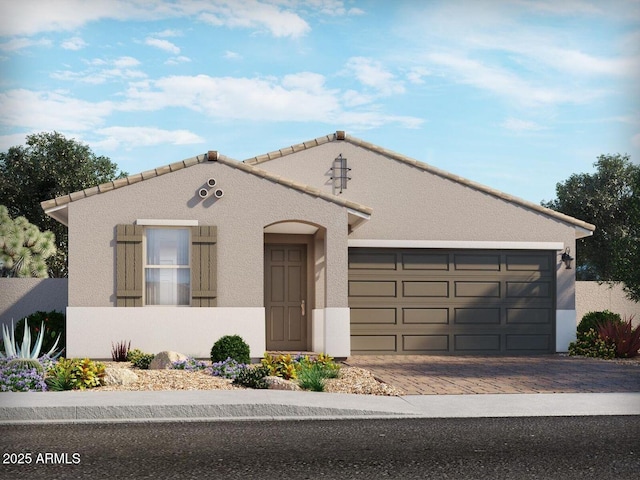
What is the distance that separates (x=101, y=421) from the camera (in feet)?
32.7

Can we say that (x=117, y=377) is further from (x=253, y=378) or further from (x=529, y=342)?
(x=529, y=342)

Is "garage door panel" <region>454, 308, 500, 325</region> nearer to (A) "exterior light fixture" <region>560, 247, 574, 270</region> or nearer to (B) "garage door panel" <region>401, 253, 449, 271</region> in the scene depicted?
(B) "garage door panel" <region>401, 253, 449, 271</region>

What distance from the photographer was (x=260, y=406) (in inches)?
407

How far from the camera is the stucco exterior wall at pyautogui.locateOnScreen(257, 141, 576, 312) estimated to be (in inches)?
768

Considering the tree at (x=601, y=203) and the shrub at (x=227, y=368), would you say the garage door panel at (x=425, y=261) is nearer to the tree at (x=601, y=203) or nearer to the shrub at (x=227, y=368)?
the shrub at (x=227, y=368)

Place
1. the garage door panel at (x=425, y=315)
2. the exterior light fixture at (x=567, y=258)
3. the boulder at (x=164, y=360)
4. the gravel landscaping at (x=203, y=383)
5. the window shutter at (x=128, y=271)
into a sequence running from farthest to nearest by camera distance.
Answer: the exterior light fixture at (x=567, y=258) → the garage door panel at (x=425, y=315) → the window shutter at (x=128, y=271) → the boulder at (x=164, y=360) → the gravel landscaping at (x=203, y=383)

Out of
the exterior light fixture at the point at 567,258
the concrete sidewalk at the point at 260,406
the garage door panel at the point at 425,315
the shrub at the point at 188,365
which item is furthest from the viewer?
the exterior light fixture at the point at 567,258

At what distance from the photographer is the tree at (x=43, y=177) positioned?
3538 cm

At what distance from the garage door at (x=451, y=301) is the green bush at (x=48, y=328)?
634cm

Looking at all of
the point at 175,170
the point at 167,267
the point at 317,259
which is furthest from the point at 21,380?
the point at 317,259

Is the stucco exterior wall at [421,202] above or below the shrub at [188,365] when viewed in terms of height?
above

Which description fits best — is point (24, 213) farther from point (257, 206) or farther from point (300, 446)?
point (300, 446)

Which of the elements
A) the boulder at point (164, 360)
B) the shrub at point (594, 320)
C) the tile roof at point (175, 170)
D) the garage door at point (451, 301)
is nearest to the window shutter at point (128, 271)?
the tile roof at point (175, 170)

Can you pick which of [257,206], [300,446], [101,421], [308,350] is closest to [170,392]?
[101,421]
